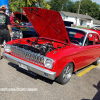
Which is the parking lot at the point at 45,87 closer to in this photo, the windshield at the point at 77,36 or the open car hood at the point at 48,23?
the windshield at the point at 77,36

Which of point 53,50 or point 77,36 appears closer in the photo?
point 53,50

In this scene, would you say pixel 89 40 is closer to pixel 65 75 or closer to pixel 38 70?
pixel 65 75

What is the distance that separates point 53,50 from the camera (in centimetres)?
359

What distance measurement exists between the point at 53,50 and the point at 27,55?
74cm

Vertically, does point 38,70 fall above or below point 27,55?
below

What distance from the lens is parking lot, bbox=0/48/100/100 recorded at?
120 inches

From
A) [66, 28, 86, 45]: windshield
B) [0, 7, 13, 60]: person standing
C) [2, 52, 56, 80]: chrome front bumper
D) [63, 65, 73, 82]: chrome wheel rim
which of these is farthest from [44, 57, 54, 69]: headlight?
[0, 7, 13, 60]: person standing

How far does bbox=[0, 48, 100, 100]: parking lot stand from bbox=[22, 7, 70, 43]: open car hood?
144 centimetres

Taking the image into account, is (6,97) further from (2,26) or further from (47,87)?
(2,26)

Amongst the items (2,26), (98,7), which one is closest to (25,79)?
(2,26)

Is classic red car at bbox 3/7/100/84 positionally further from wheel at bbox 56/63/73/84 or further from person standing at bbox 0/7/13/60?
person standing at bbox 0/7/13/60

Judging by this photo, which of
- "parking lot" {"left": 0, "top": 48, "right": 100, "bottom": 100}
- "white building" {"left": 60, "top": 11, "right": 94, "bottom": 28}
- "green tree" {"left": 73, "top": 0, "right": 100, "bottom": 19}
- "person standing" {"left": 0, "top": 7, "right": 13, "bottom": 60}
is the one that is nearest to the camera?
"parking lot" {"left": 0, "top": 48, "right": 100, "bottom": 100}

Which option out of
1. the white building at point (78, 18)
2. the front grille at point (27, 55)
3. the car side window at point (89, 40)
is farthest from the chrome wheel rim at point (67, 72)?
the white building at point (78, 18)

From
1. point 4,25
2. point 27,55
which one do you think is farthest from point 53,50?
point 4,25
